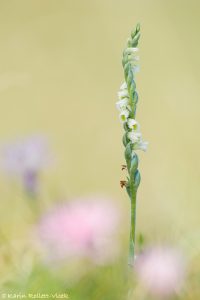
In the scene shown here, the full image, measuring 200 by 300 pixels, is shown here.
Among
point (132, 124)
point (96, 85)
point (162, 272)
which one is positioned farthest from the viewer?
point (96, 85)

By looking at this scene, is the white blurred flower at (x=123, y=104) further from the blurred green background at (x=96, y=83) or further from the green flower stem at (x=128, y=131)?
the blurred green background at (x=96, y=83)

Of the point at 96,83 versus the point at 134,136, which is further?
the point at 96,83

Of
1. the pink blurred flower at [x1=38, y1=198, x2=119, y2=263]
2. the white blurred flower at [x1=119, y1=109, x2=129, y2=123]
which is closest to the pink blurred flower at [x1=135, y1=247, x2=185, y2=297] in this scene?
the pink blurred flower at [x1=38, y1=198, x2=119, y2=263]

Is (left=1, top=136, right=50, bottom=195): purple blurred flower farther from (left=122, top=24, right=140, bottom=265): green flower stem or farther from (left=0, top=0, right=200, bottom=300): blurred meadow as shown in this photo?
(left=0, top=0, right=200, bottom=300): blurred meadow

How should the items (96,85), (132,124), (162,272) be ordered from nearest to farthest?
(162,272) < (132,124) < (96,85)

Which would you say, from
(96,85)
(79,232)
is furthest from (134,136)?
(96,85)

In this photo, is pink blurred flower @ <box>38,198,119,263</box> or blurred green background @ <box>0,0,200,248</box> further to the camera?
blurred green background @ <box>0,0,200,248</box>

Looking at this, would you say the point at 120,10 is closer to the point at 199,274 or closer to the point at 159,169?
the point at 159,169

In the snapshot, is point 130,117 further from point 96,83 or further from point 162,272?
point 96,83
